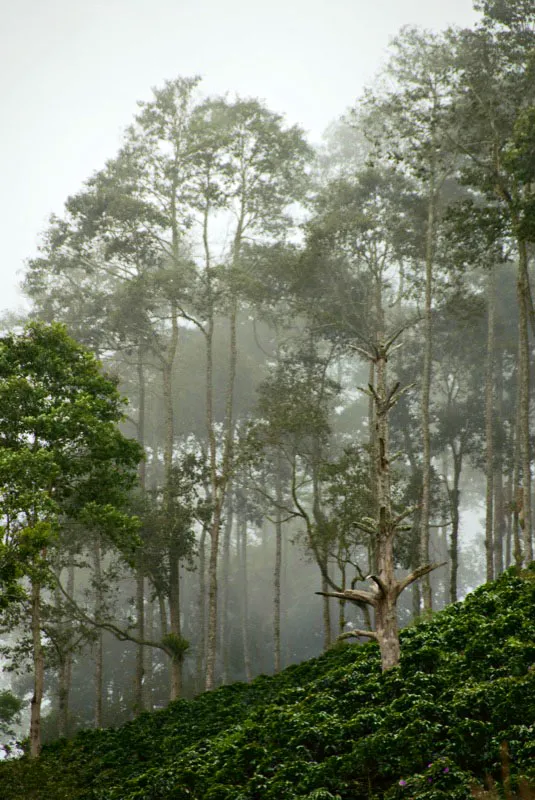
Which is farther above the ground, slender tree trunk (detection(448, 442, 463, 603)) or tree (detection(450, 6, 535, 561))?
tree (detection(450, 6, 535, 561))

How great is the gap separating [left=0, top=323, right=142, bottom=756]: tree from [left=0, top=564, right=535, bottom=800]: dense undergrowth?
350cm

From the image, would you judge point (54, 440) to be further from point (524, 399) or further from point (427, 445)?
point (427, 445)

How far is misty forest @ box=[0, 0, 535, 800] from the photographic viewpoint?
8422 millimetres

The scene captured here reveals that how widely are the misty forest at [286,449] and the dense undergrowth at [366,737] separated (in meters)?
0.04

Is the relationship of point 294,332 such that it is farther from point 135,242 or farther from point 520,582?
point 520,582

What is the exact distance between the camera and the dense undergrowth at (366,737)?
6520 mm

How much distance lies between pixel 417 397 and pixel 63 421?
23.2 m

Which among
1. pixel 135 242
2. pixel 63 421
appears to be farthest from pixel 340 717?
pixel 135 242

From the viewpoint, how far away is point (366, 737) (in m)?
7.16

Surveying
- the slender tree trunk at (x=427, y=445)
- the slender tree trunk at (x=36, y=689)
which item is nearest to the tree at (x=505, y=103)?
the slender tree trunk at (x=427, y=445)

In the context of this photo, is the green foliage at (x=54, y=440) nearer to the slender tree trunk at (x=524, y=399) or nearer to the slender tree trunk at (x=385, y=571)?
the slender tree trunk at (x=385, y=571)

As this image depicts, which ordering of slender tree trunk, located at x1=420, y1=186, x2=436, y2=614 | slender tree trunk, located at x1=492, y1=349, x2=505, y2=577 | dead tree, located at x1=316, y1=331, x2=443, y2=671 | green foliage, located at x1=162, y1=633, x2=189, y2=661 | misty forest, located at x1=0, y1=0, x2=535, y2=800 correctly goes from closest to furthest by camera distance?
1. misty forest, located at x1=0, y1=0, x2=535, y2=800
2. dead tree, located at x1=316, y1=331, x2=443, y2=671
3. green foliage, located at x1=162, y1=633, x2=189, y2=661
4. slender tree trunk, located at x1=420, y1=186, x2=436, y2=614
5. slender tree trunk, located at x1=492, y1=349, x2=505, y2=577

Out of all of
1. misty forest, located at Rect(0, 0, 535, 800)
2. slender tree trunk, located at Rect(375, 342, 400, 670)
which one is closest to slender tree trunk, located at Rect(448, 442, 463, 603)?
misty forest, located at Rect(0, 0, 535, 800)

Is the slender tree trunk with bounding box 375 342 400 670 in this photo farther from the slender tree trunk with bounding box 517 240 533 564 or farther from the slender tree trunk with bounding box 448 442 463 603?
the slender tree trunk with bounding box 448 442 463 603
